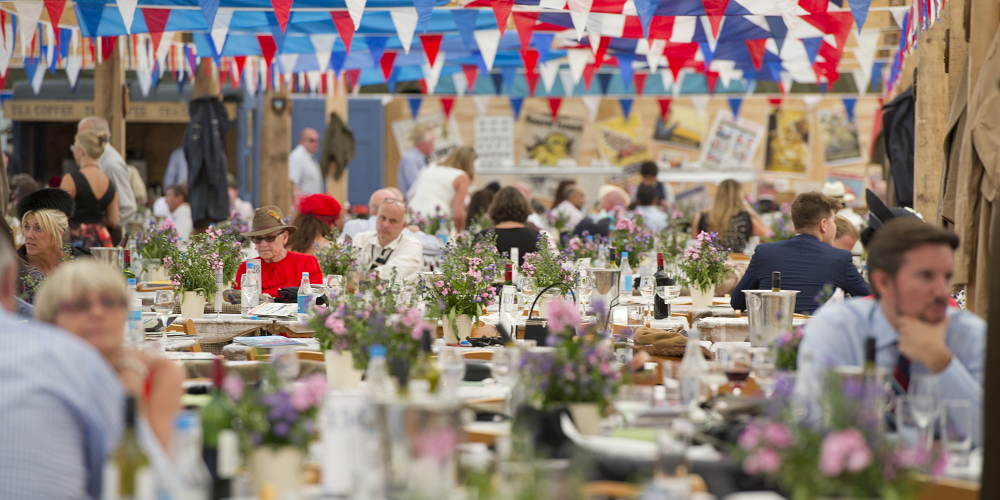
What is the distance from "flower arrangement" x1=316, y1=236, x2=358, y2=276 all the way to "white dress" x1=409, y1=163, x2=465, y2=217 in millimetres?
2795

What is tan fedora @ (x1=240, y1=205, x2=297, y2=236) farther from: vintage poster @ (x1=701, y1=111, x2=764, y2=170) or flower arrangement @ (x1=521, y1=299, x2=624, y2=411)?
vintage poster @ (x1=701, y1=111, x2=764, y2=170)

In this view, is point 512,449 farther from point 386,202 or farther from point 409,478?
point 386,202

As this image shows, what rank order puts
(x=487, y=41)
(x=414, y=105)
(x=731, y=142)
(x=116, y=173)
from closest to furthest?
1. (x=116, y=173)
2. (x=487, y=41)
3. (x=414, y=105)
4. (x=731, y=142)

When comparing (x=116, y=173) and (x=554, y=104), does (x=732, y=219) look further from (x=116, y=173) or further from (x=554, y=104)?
(x=554, y=104)

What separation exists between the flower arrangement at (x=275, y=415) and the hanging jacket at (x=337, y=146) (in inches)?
442

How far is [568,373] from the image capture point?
93.4 inches

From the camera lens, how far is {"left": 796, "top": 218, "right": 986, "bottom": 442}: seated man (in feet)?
7.75

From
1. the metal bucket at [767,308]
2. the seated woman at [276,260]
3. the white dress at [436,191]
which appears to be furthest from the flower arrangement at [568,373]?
the white dress at [436,191]

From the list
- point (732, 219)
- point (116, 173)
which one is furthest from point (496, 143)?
point (116, 173)

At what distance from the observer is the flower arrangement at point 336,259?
19.0 ft

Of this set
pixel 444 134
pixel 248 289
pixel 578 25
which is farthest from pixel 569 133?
pixel 248 289

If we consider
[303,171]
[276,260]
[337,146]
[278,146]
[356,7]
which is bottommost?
[276,260]

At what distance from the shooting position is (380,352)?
2189mm

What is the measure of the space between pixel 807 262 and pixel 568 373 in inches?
113
